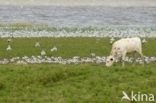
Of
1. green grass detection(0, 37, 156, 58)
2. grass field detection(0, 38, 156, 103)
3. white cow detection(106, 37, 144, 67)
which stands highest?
grass field detection(0, 38, 156, 103)

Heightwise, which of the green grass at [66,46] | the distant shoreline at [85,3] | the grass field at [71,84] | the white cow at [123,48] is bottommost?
the distant shoreline at [85,3]

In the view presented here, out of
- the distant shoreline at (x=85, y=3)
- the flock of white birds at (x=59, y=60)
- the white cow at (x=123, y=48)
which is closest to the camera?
the white cow at (x=123, y=48)

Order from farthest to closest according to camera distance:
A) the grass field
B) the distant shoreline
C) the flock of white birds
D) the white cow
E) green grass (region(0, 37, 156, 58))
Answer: the distant shoreline → green grass (region(0, 37, 156, 58)) → the flock of white birds → the white cow → the grass field

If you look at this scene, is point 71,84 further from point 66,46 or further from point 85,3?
point 85,3

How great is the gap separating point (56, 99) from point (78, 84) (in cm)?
175

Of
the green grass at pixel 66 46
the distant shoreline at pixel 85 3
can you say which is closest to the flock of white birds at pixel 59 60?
the green grass at pixel 66 46

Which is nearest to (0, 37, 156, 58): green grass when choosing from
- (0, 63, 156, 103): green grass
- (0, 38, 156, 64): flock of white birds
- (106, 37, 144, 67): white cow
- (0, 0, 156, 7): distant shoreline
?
(0, 38, 156, 64): flock of white birds

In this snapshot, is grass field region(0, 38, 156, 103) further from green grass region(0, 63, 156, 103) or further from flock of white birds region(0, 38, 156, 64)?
flock of white birds region(0, 38, 156, 64)

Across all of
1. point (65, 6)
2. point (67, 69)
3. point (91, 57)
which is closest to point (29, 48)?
point (91, 57)

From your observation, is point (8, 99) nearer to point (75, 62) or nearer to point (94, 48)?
point (75, 62)

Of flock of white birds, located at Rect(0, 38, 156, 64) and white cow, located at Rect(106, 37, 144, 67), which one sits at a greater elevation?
white cow, located at Rect(106, 37, 144, 67)

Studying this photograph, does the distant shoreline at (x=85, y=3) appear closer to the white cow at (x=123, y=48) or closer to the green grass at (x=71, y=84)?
the white cow at (x=123, y=48)

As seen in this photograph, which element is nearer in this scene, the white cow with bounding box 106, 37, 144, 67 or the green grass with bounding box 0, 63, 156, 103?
the green grass with bounding box 0, 63, 156, 103

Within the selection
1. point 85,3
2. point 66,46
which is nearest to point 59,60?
point 66,46
